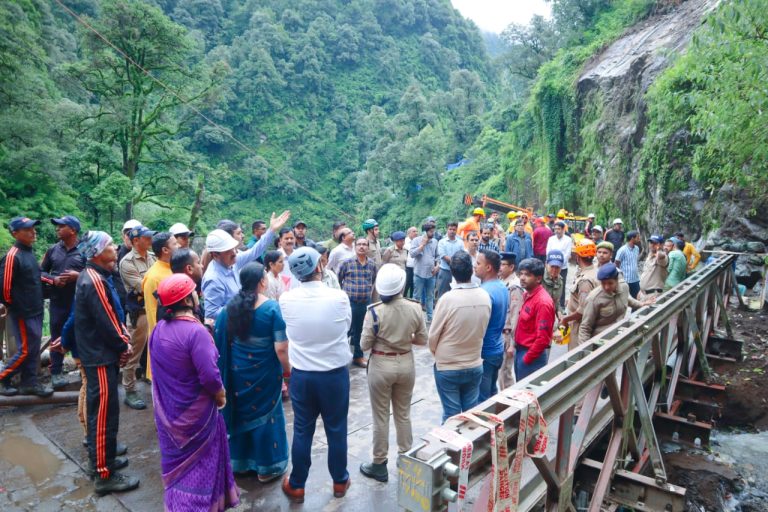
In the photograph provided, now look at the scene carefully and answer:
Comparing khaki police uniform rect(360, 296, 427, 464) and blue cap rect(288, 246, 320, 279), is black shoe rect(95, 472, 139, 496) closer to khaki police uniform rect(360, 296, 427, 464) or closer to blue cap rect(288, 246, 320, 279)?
khaki police uniform rect(360, 296, 427, 464)

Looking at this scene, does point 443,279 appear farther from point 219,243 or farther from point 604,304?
point 219,243

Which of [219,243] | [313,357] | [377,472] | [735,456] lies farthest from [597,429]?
[219,243]

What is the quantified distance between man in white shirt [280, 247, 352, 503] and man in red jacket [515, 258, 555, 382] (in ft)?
5.51

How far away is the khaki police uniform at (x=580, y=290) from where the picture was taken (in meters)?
4.58

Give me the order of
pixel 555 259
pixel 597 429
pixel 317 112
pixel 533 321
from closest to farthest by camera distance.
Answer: pixel 597 429 < pixel 533 321 < pixel 555 259 < pixel 317 112

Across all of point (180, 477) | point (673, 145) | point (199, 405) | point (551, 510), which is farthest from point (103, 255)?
point (673, 145)

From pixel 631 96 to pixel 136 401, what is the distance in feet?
54.5

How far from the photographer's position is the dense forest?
11008 millimetres

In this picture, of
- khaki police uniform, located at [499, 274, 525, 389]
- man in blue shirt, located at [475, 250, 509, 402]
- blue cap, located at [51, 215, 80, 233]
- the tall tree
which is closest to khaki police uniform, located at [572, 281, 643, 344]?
khaki police uniform, located at [499, 274, 525, 389]

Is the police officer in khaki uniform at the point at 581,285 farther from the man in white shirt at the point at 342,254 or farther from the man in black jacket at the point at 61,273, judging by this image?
the man in black jacket at the point at 61,273

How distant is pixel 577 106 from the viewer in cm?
1930

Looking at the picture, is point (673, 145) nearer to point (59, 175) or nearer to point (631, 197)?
point (631, 197)

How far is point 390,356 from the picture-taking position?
3318 millimetres

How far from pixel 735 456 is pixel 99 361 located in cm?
614
